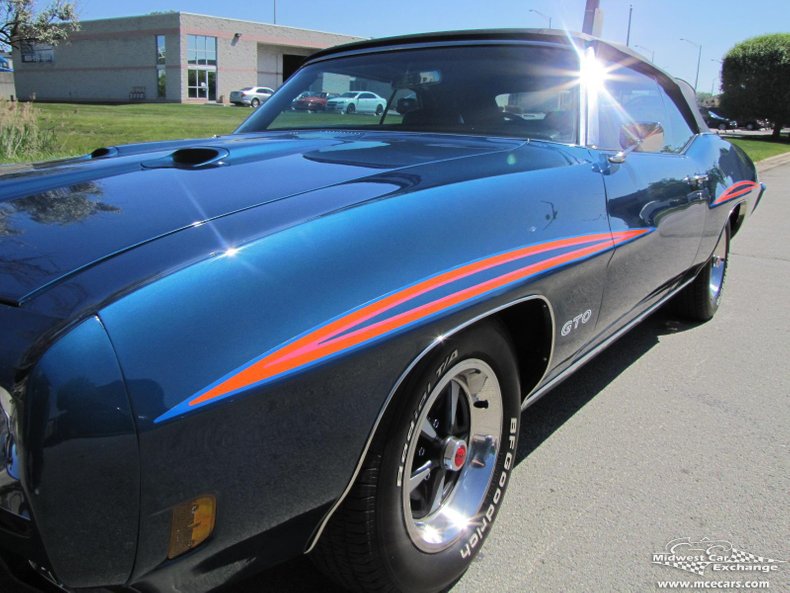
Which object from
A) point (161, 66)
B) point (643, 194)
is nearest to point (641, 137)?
point (643, 194)

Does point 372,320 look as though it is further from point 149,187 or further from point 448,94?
point 448,94

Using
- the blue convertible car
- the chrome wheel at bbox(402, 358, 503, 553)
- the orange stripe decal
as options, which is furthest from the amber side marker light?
the chrome wheel at bbox(402, 358, 503, 553)

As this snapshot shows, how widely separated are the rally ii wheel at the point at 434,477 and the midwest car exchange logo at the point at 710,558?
1.93 feet

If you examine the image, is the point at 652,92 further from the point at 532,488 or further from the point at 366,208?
the point at 366,208

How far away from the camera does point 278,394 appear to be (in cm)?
127

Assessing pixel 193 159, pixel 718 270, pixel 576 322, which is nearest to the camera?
pixel 193 159

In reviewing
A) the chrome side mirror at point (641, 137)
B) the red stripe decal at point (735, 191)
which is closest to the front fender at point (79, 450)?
the chrome side mirror at point (641, 137)

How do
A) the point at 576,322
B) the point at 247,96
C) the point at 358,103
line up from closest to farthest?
1. the point at 576,322
2. the point at 358,103
3. the point at 247,96

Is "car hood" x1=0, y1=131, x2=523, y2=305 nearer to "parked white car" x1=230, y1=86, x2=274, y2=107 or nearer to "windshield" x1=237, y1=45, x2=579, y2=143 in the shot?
"windshield" x1=237, y1=45, x2=579, y2=143

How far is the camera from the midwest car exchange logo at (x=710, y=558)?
2109 millimetres

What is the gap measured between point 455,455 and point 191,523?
0.90 metres

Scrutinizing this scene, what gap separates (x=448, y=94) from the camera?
2.95m

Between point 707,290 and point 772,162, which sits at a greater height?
point 772,162

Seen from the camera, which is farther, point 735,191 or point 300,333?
point 735,191
